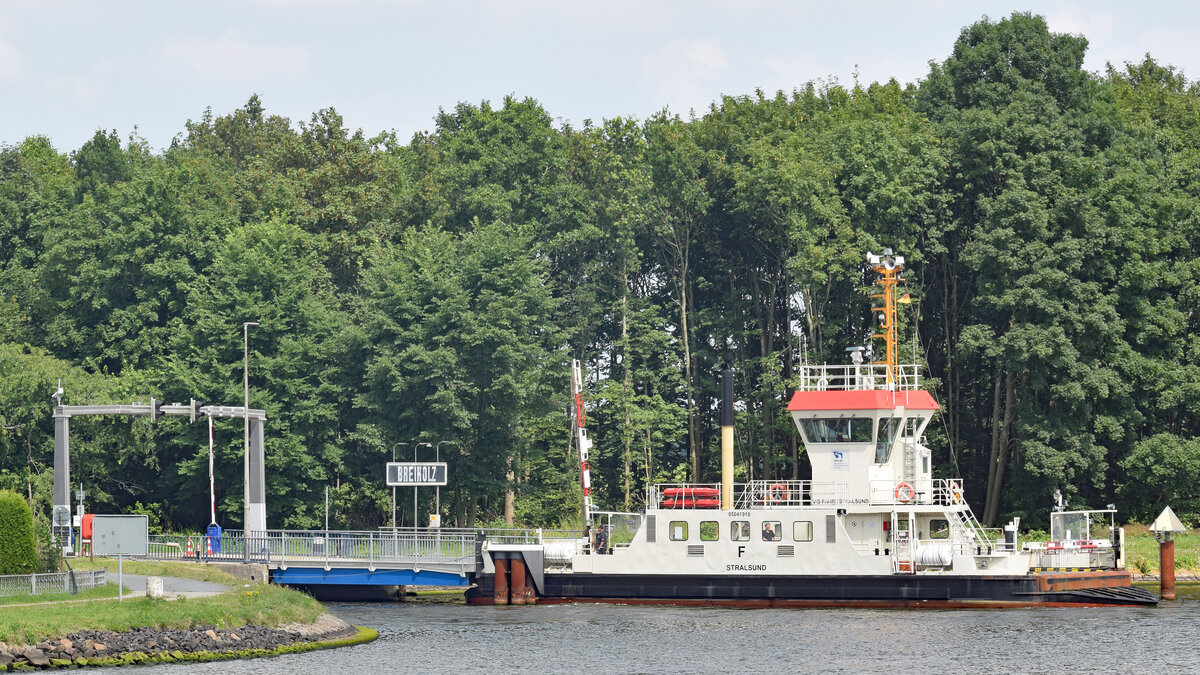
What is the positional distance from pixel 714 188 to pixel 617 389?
37.9 ft

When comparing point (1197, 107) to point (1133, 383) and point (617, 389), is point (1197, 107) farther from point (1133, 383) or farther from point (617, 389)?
point (617, 389)

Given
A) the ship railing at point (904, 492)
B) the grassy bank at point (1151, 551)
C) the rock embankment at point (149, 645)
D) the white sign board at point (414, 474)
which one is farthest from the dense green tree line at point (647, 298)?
the rock embankment at point (149, 645)

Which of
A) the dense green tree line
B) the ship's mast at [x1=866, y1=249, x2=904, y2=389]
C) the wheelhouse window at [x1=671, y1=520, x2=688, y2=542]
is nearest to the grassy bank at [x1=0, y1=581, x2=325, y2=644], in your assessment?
the wheelhouse window at [x1=671, y1=520, x2=688, y2=542]

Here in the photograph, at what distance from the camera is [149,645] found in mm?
40938

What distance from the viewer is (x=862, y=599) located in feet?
181

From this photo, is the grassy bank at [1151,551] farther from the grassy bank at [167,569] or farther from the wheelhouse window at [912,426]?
the grassy bank at [167,569]

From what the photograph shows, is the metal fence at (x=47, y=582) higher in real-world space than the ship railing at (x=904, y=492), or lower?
lower

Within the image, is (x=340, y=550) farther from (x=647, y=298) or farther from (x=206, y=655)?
(x=647, y=298)

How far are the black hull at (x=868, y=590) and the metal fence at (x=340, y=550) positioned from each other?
16.9 feet

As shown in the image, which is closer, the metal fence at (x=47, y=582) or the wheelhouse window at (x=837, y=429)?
the metal fence at (x=47, y=582)

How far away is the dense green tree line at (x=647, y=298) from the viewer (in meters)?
75.1

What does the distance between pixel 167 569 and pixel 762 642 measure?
2073 cm

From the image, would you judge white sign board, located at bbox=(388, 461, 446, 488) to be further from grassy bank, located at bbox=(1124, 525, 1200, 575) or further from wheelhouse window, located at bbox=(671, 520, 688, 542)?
grassy bank, located at bbox=(1124, 525, 1200, 575)

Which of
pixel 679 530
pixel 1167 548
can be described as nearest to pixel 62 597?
pixel 679 530
